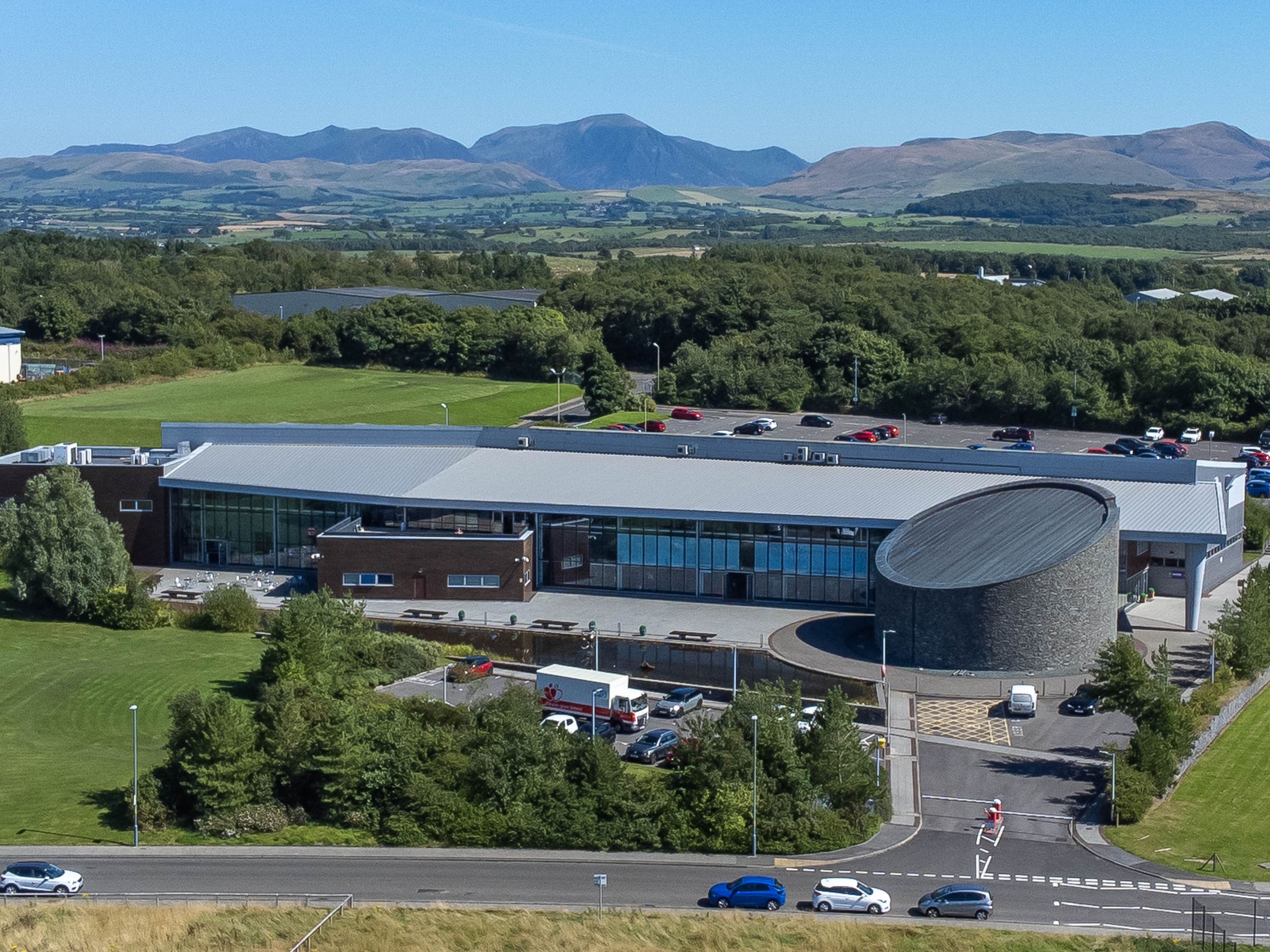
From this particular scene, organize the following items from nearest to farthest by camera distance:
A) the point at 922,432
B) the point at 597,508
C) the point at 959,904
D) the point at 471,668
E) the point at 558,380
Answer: the point at 959,904 < the point at 471,668 < the point at 597,508 < the point at 922,432 < the point at 558,380

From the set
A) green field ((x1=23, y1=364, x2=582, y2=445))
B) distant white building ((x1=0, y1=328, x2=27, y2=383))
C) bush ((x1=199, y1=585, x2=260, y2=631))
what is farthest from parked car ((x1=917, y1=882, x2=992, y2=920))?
distant white building ((x1=0, y1=328, x2=27, y2=383))

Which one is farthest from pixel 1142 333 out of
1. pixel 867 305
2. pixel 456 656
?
pixel 456 656

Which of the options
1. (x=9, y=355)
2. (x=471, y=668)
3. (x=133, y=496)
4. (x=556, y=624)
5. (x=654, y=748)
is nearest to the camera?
(x=654, y=748)

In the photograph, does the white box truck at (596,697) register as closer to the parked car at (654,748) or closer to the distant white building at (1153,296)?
the parked car at (654,748)

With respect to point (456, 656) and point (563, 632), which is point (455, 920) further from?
point (563, 632)

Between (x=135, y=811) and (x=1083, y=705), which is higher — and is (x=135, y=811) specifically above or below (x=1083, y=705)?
above

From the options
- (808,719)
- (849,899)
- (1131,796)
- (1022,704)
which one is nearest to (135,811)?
(849,899)

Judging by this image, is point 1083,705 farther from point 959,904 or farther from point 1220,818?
point 959,904
